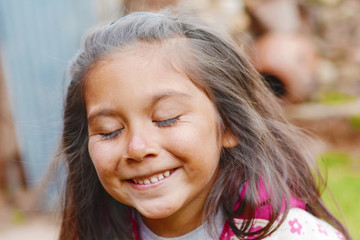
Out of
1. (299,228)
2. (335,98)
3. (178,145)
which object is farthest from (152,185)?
(335,98)

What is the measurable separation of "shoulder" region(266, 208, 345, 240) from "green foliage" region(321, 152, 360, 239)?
1331 millimetres

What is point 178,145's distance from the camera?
1681mm

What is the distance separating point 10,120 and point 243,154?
2950 mm

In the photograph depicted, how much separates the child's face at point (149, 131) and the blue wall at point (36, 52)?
106 inches

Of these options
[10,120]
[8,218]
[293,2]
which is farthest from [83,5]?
[293,2]

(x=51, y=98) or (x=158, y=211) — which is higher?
(x=158, y=211)

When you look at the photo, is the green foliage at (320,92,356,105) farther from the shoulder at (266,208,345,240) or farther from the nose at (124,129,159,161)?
the nose at (124,129,159,161)

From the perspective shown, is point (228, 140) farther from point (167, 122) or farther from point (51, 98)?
point (51, 98)

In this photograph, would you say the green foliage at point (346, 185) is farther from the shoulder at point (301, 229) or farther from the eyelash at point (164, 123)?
the eyelash at point (164, 123)

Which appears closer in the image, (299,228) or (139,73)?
(139,73)

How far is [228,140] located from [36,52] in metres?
2.97

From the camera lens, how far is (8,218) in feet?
14.2

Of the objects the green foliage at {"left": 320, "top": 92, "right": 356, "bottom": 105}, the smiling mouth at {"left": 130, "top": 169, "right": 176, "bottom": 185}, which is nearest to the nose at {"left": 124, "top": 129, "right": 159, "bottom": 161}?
the smiling mouth at {"left": 130, "top": 169, "right": 176, "bottom": 185}

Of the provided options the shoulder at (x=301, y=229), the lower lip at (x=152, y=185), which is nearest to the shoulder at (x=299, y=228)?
the shoulder at (x=301, y=229)
